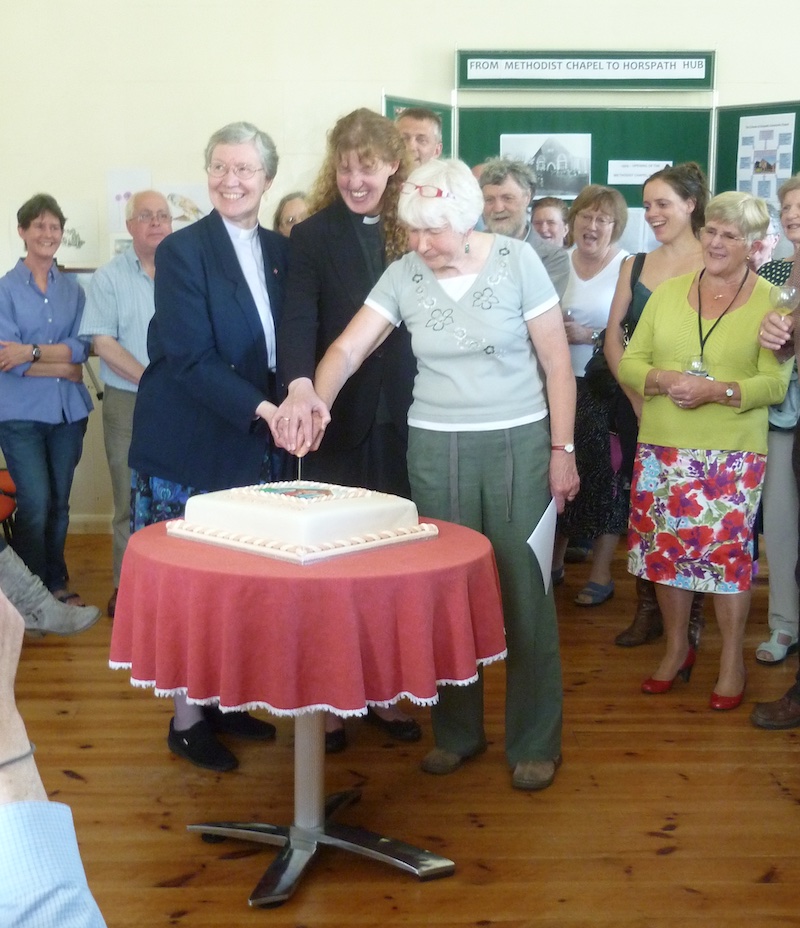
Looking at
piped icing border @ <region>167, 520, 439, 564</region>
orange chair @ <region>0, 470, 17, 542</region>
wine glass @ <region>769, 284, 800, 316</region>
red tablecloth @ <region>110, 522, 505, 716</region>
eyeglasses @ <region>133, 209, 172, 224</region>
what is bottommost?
orange chair @ <region>0, 470, 17, 542</region>

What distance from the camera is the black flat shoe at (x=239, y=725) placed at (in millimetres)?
3117

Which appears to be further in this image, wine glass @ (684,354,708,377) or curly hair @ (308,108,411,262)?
wine glass @ (684,354,708,377)

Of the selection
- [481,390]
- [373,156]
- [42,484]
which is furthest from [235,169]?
[42,484]

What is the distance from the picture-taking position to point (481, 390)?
2.58 metres

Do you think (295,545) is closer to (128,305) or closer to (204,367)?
(204,367)

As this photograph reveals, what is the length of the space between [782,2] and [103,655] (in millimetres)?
4779

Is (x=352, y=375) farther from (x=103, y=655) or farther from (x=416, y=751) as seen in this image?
(x=103, y=655)

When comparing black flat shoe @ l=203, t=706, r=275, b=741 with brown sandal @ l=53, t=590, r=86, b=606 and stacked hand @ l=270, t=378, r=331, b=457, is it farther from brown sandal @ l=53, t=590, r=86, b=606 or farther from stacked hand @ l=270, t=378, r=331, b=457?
brown sandal @ l=53, t=590, r=86, b=606

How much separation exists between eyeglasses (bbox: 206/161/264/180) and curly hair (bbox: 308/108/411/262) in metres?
0.24

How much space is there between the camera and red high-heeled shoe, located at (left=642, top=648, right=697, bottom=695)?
348 cm

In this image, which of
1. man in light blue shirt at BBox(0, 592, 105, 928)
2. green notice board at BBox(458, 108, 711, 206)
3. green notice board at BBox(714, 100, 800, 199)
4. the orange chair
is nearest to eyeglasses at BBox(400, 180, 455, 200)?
man in light blue shirt at BBox(0, 592, 105, 928)

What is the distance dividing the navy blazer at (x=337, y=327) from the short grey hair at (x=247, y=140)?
194 millimetres

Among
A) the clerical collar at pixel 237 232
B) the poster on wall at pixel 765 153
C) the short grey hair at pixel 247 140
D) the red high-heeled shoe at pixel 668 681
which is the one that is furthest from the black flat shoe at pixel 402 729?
the poster on wall at pixel 765 153

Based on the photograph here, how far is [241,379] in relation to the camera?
8.59 feet
